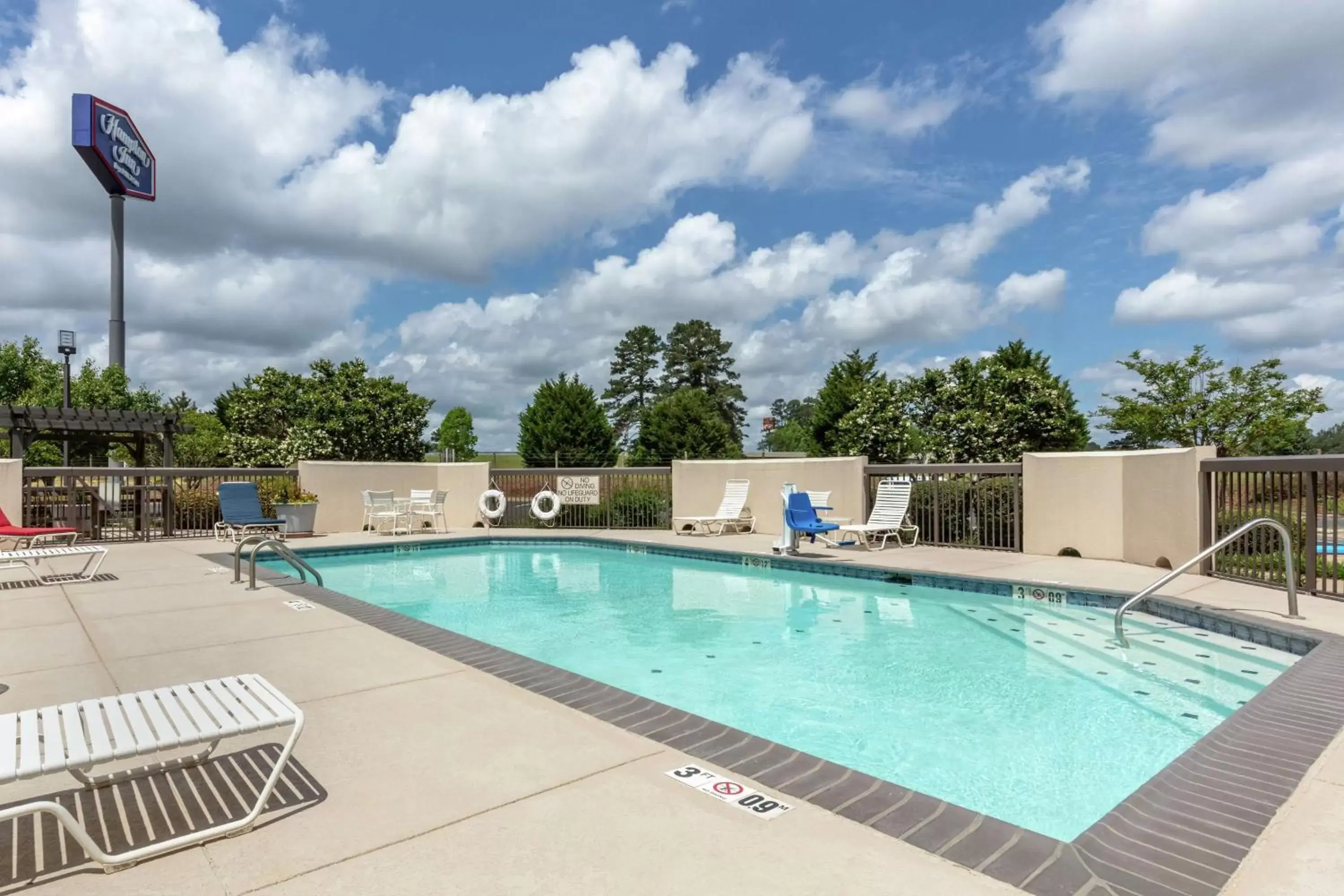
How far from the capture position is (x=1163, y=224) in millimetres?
21875

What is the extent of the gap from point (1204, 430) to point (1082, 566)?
16916mm

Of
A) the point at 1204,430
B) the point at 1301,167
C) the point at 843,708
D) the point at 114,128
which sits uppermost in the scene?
the point at 114,128

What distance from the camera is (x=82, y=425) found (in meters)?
13.7

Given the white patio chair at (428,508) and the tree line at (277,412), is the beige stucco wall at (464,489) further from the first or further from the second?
the tree line at (277,412)

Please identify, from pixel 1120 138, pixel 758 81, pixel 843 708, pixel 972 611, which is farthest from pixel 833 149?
pixel 843 708

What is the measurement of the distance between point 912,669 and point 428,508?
1029 centimetres

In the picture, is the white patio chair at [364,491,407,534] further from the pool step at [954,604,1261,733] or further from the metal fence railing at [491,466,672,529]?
the pool step at [954,604,1261,733]

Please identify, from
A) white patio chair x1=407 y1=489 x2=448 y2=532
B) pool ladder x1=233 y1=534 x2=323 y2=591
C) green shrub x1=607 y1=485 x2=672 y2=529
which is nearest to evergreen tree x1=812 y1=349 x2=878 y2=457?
green shrub x1=607 y1=485 x2=672 y2=529

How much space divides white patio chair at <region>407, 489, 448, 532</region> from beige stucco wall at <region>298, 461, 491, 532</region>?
0.31 m

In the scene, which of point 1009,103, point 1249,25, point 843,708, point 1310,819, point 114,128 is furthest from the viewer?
point 114,128

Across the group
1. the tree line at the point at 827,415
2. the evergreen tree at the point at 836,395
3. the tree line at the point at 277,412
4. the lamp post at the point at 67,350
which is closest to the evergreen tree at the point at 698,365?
the tree line at the point at 827,415

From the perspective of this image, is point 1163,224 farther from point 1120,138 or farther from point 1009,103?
point 1009,103

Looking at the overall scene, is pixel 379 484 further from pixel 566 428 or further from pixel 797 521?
pixel 566 428

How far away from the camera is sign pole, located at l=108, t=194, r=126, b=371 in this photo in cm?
4056
